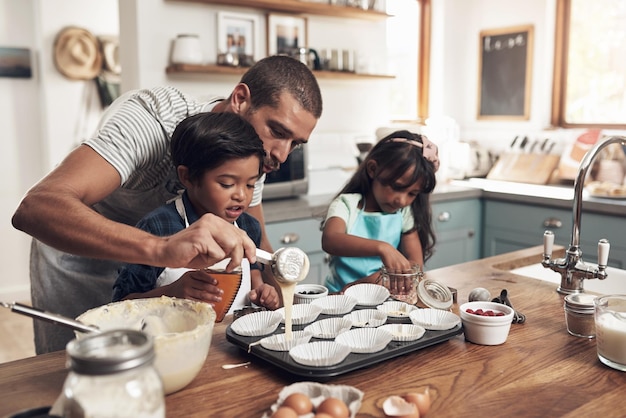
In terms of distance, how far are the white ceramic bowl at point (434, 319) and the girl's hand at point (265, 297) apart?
1.13 ft

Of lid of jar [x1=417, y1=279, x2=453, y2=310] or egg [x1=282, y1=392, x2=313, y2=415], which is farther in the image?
lid of jar [x1=417, y1=279, x2=453, y2=310]

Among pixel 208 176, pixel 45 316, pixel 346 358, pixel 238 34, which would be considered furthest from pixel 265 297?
pixel 238 34

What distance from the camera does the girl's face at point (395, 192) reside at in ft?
6.11

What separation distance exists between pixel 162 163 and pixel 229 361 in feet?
2.24

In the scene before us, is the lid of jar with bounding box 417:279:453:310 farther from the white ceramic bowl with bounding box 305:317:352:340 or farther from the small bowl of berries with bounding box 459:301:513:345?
the white ceramic bowl with bounding box 305:317:352:340

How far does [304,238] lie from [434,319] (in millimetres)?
1601

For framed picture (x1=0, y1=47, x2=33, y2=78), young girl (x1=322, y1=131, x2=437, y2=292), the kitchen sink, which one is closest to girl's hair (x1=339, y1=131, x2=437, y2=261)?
young girl (x1=322, y1=131, x2=437, y2=292)

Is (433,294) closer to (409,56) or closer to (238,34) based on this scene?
(238,34)

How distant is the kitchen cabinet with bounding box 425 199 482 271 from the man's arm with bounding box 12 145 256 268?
7.68 ft

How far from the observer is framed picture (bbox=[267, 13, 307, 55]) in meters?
3.18

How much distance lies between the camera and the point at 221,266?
131cm

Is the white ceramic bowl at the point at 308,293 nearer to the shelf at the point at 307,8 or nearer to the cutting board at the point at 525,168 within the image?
the shelf at the point at 307,8

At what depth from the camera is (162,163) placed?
1543 millimetres

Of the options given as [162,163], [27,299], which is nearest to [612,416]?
[162,163]
